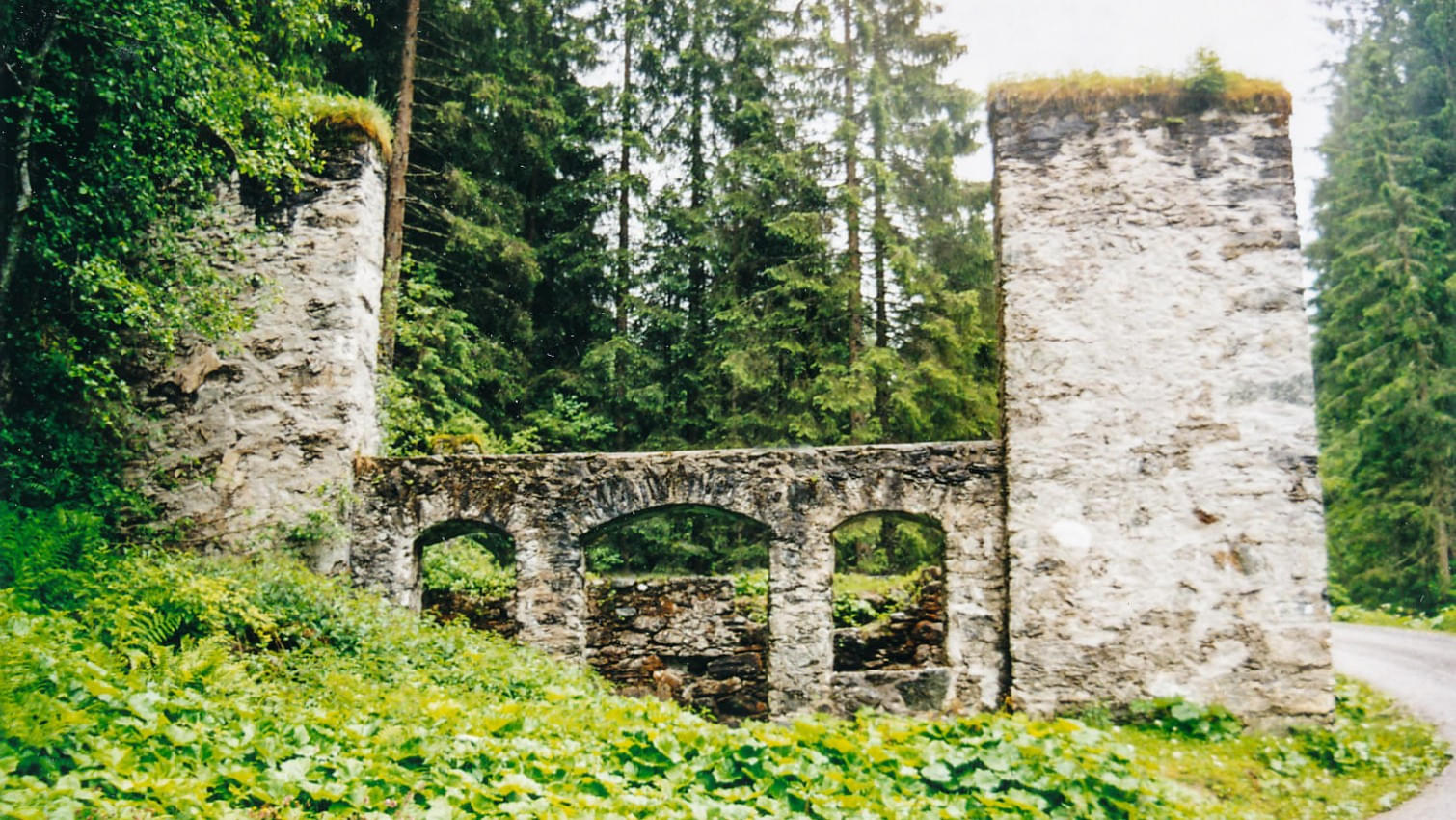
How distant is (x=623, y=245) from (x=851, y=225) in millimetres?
4062

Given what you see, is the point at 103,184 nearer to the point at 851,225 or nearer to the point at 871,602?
the point at 871,602

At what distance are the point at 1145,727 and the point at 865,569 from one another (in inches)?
287

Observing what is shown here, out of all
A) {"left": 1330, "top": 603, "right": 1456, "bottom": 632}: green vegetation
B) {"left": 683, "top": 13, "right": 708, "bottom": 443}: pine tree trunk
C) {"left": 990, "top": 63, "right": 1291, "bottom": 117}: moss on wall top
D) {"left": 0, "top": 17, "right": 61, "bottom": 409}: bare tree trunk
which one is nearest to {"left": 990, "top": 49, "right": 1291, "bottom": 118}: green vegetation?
{"left": 990, "top": 63, "right": 1291, "bottom": 117}: moss on wall top

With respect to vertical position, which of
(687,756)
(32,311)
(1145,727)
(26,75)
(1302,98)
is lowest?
(1145,727)

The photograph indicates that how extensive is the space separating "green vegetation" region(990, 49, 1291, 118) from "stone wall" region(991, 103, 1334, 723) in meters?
0.11

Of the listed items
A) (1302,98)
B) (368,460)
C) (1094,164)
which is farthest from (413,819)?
(1302,98)

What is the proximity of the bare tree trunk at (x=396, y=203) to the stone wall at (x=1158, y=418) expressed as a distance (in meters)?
7.62

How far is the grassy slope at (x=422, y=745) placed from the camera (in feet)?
11.3

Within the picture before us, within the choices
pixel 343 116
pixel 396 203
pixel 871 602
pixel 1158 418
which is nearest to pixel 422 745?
pixel 1158 418

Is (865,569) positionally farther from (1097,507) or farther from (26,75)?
(26,75)

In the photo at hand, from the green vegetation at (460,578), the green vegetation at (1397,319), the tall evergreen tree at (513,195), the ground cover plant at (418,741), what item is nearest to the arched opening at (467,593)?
the green vegetation at (460,578)

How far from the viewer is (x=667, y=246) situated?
16078 mm

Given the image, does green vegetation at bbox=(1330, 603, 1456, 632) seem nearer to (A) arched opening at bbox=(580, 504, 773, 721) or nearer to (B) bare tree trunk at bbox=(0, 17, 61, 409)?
(A) arched opening at bbox=(580, 504, 773, 721)

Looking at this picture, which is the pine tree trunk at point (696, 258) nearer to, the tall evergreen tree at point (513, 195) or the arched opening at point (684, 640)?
the tall evergreen tree at point (513, 195)
